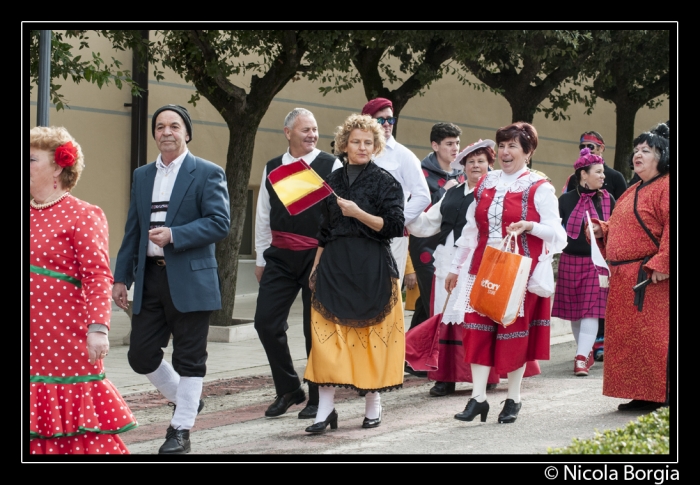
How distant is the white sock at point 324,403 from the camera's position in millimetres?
6816

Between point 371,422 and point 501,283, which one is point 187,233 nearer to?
point 371,422

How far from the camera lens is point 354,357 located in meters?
6.81

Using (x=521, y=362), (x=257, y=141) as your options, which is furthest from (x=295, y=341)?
(x=257, y=141)

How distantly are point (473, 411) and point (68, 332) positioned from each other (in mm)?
2946

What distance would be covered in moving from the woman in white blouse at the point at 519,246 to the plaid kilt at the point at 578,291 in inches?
103

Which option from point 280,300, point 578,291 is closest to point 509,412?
point 280,300

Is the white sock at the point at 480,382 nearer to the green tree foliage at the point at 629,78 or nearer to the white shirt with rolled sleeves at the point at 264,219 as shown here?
the white shirt with rolled sleeves at the point at 264,219

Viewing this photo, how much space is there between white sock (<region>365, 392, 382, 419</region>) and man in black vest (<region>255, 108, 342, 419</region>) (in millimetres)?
564

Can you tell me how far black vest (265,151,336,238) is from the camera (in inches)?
294

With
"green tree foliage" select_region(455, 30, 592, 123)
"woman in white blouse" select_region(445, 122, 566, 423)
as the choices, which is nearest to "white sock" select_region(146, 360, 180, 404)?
"woman in white blouse" select_region(445, 122, 566, 423)

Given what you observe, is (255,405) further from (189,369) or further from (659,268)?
(659,268)

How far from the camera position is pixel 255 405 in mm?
8062
